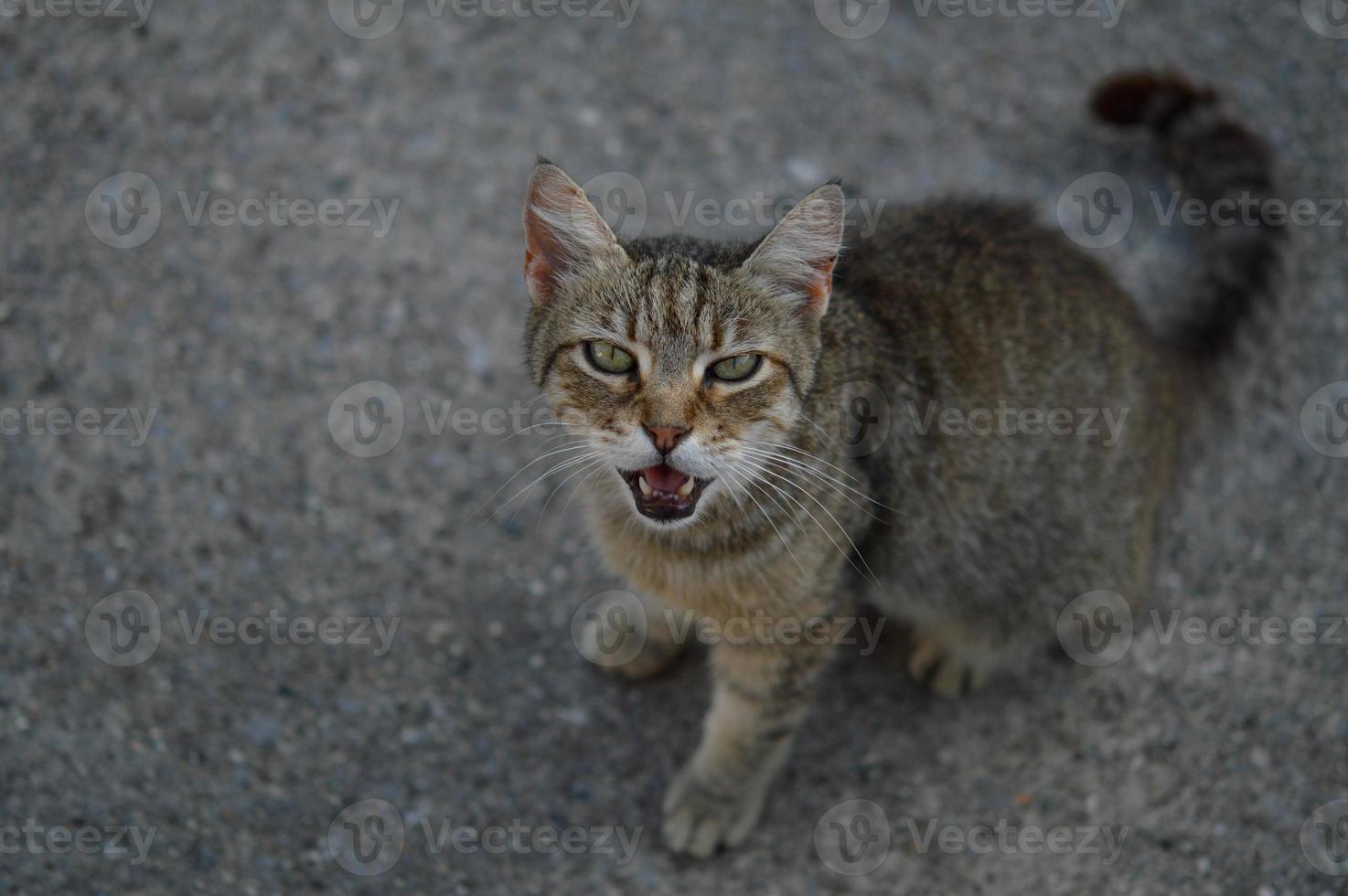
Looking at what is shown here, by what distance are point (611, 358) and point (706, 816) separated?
155 cm

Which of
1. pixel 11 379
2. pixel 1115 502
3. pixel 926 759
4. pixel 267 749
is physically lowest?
pixel 267 749

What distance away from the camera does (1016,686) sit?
3.84 m

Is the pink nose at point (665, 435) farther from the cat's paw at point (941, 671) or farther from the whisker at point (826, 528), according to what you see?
the cat's paw at point (941, 671)

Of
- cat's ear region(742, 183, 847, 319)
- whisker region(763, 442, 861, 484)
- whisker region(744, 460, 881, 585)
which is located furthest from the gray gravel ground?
cat's ear region(742, 183, 847, 319)

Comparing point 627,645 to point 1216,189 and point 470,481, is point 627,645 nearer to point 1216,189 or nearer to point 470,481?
point 470,481

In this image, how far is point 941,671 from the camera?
3.77 m

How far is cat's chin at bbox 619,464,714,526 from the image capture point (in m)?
2.72

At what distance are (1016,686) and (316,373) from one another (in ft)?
9.32

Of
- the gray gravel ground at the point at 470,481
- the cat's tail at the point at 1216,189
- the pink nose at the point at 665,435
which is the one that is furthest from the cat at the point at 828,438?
the gray gravel ground at the point at 470,481

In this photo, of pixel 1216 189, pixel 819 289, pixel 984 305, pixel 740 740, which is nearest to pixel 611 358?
pixel 819 289

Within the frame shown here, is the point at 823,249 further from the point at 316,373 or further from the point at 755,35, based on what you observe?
the point at 755,35

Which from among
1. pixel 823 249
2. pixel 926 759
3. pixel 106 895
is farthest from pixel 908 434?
pixel 106 895

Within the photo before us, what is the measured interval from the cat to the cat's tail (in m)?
0.23

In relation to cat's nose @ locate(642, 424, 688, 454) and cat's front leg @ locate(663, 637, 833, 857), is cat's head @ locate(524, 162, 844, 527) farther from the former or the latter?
cat's front leg @ locate(663, 637, 833, 857)
